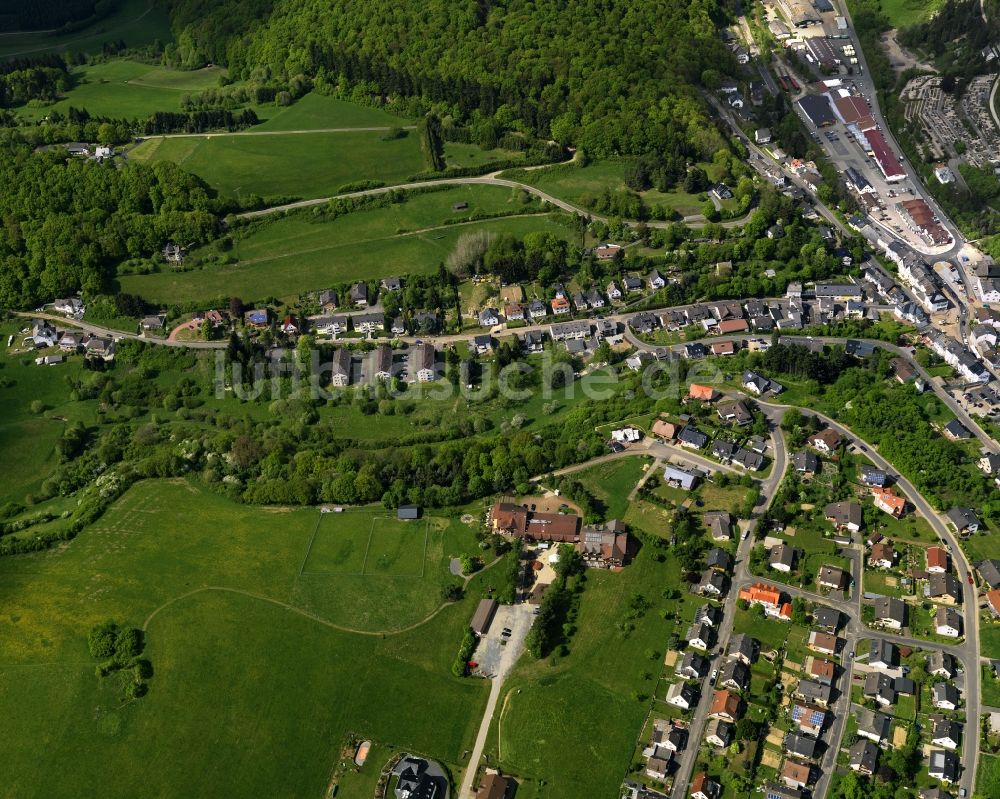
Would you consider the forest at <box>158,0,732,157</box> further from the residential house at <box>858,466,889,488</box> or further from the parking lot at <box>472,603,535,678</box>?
the parking lot at <box>472,603,535,678</box>

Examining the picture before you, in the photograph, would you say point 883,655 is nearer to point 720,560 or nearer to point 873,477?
point 720,560

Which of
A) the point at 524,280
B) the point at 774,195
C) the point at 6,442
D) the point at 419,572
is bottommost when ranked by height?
the point at 6,442

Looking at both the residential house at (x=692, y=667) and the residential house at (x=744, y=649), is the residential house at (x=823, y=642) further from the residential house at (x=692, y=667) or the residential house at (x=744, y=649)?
the residential house at (x=692, y=667)

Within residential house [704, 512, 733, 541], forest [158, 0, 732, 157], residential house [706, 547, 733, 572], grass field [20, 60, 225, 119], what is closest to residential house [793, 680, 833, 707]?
residential house [706, 547, 733, 572]

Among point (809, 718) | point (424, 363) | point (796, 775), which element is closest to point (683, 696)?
point (809, 718)

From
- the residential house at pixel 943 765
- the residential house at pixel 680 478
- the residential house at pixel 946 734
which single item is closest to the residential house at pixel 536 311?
the residential house at pixel 680 478

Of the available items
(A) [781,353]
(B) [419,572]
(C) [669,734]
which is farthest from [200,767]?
(A) [781,353]

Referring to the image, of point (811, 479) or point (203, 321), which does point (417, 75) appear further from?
point (811, 479)
